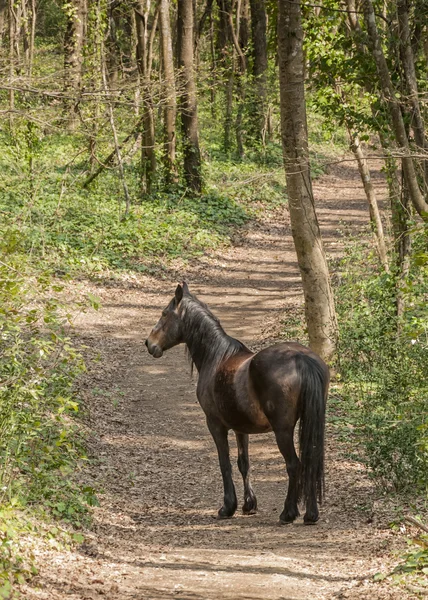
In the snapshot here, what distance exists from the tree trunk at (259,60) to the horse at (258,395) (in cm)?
2360

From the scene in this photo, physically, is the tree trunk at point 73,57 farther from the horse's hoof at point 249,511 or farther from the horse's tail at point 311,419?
the horse's hoof at point 249,511

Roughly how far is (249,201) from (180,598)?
22.3 meters

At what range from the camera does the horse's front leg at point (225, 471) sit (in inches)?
330

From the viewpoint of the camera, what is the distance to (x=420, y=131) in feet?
36.4

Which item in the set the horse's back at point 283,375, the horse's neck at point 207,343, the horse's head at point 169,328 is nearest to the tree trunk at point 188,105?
the horse's head at point 169,328

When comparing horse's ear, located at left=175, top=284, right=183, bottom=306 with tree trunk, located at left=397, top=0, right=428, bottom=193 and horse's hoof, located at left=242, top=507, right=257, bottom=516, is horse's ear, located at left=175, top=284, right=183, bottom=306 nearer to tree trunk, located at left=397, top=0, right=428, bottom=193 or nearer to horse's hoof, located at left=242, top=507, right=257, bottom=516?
horse's hoof, located at left=242, top=507, right=257, bottom=516

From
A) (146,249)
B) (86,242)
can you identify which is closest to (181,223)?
(146,249)

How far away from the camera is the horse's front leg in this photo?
27.5 ft

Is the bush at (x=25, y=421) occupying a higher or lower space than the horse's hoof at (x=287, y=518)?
higher

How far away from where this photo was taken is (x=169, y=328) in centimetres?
923

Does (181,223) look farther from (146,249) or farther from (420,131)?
(420,131)

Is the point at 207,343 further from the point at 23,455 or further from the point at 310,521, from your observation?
the point at 23,455

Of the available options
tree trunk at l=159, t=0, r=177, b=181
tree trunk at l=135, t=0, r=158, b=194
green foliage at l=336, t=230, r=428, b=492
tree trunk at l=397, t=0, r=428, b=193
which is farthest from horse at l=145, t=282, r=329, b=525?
tree trunk at l=135, t=0, r=158, b=194

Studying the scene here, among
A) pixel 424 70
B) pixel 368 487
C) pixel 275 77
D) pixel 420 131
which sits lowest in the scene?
pixel 368 487
